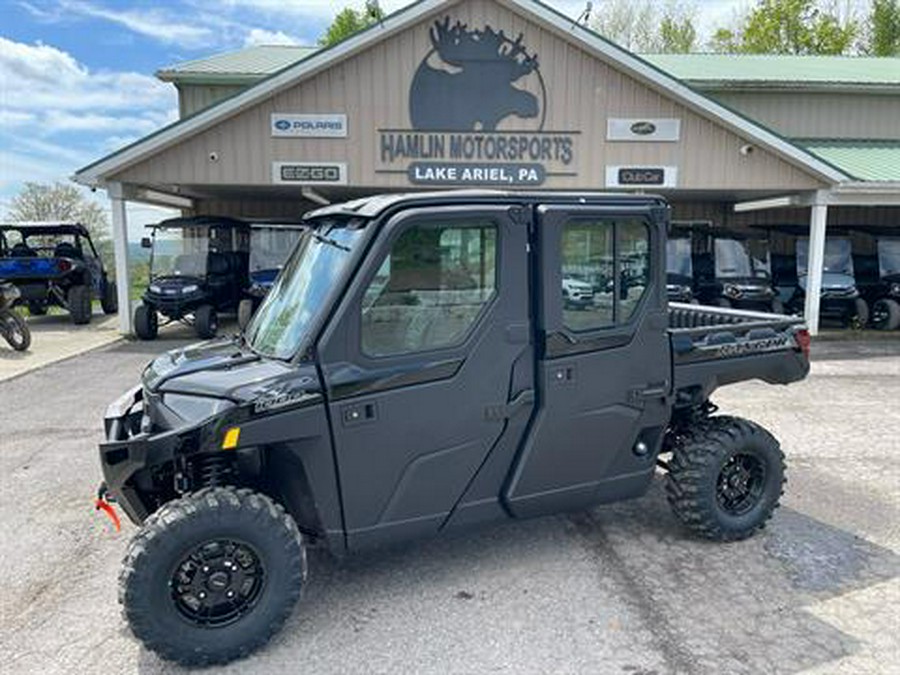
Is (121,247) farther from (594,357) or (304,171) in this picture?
(594,357)

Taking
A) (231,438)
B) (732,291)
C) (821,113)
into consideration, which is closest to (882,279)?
(732,291)

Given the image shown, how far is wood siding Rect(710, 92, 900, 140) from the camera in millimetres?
17969

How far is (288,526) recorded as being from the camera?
2.98 metres

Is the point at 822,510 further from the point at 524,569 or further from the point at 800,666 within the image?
the point at 524,569

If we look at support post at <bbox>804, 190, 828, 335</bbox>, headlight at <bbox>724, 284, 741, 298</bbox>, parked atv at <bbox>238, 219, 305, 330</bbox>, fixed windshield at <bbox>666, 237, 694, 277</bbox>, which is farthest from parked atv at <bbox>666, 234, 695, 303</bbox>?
parked atv at <bbox>238, 219, 305, 330</bbox>

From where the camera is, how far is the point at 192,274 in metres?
12.9

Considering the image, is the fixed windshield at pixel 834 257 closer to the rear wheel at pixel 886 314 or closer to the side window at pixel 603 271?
the rear wheel at pixel 886 314

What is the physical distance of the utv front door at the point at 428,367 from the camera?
3.06 meters

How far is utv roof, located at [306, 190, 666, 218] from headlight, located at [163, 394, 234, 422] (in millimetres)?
1153

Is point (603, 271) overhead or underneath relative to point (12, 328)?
overhead

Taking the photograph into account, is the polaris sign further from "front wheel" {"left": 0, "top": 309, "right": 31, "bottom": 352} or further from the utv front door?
the utv front door

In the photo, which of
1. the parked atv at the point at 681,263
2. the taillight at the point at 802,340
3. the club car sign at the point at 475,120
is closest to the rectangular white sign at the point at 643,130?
the club car sign at the point at 475,120

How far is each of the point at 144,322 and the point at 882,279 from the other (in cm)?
1597

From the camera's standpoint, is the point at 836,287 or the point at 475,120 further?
the point at 836,287
